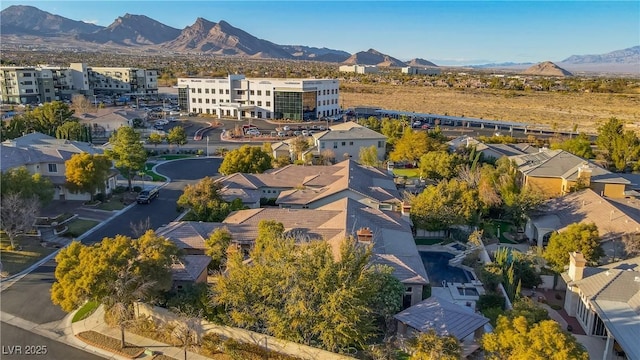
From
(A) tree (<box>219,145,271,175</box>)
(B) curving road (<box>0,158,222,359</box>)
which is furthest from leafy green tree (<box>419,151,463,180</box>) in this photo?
(B) curving road (<box>0,158,222,359</box>)

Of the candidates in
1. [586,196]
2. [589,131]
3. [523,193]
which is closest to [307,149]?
[523,193]

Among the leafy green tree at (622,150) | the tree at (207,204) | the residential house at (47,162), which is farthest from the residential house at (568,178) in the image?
the residential house at (47,162)

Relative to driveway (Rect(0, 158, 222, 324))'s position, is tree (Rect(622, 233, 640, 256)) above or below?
above

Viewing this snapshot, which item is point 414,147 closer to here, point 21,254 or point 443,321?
point 443,321

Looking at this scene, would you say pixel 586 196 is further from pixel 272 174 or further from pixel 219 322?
pixel 219 322

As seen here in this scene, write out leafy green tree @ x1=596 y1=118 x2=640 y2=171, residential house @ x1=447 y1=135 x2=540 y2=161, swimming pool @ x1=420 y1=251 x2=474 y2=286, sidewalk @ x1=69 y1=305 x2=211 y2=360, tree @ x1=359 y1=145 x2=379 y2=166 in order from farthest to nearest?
residential house @ x1=447 y1=135 x2=540 y2=161 < tree @ x1=359 y1=145 x2=379 y2=166 < leafy green tree @ x1=596 y1=118 x2=640 y2=171 < swimming pool @ x1=420 y1=251 x2=474 y2=286 < sidewalk @ x1=69 y1=305 x2=211 y2=360

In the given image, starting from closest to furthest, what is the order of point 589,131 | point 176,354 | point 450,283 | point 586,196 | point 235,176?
point 176,354, point 450,283, point 586,196, point 235,176, point 589,131

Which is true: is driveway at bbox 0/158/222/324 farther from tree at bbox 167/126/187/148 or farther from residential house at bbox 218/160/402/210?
residential house at bbox 218/160/402/210
